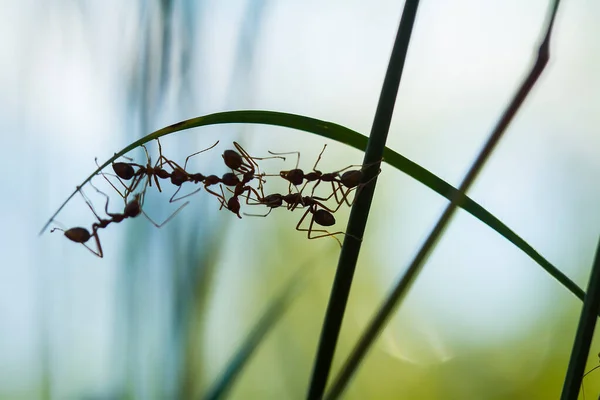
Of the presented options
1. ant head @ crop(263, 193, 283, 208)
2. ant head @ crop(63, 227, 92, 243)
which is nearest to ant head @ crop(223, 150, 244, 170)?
ant head @ crop(263, 193, 283, 208)

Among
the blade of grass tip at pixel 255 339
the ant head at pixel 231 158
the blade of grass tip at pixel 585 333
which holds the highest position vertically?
the ant head at pixel 231 158

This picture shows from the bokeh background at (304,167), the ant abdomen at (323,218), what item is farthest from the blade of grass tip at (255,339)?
the ant abdomen at (323,218)

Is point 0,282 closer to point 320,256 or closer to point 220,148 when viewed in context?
point 220,148

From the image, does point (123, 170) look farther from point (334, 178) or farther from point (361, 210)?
point (361, 210)

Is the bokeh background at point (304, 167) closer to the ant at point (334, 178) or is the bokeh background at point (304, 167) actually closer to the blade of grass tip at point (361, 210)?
the ant at point (334, 178)

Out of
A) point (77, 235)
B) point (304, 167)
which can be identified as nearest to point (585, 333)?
point (77, 235)

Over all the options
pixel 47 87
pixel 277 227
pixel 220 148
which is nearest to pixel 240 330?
pixel 277 227
